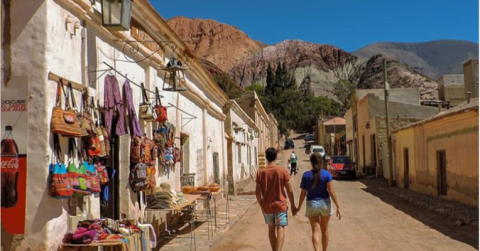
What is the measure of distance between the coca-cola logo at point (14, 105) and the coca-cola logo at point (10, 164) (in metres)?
0.56

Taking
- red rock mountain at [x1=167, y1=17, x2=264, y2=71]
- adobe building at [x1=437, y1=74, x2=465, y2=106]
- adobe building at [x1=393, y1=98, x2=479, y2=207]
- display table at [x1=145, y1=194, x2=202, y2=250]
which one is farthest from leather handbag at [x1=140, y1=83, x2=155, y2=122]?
red rock mountain at [x1=167, y1=17, x2=264, y2=71]

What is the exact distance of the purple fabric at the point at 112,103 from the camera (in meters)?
7.40

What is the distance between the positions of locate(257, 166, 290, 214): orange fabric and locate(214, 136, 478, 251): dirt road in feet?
7.11

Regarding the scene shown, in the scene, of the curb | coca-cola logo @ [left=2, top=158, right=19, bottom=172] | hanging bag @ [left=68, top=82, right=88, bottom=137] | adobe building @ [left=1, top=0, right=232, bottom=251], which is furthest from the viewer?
the curb

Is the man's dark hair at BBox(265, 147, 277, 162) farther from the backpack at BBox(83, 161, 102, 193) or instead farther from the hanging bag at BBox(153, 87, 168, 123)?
the hanging bag at BBox(153, 87, 168, 123)

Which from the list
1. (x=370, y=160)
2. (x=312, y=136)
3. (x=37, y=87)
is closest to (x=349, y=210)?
(x=37, y=87)

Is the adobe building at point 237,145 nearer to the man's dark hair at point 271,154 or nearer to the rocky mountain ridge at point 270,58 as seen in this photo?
the man's dark hair at point 271,154

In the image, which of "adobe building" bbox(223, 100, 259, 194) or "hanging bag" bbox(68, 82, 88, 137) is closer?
"hanging bag" bbox(68, 82, 88, 137)

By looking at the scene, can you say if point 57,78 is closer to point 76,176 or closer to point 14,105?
point 14,105

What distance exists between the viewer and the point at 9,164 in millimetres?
5406

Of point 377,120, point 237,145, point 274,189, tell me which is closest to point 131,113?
point 274,189

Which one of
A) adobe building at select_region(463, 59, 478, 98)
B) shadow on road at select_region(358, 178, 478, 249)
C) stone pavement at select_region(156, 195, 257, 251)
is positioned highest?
adobe building at select_region(463, 59, 478, 98)

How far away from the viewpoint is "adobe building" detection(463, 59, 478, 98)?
2642 cm

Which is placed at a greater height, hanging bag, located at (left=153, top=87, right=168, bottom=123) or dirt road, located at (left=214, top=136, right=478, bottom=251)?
hanging bag, located at (left=153, top=87, right=168, bottom=123)
